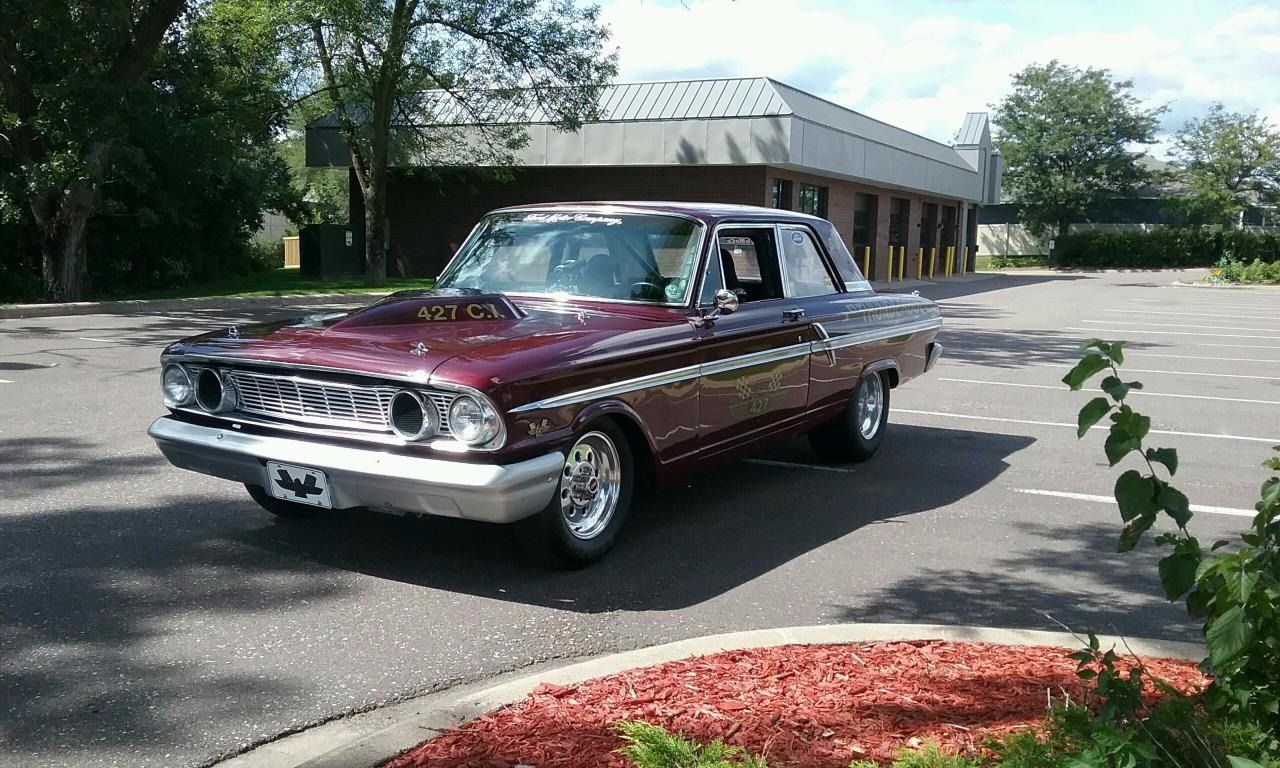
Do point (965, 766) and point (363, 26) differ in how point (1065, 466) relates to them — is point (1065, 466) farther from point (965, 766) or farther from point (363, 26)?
point (363, 26)

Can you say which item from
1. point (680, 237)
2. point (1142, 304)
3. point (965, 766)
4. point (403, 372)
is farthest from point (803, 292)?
point (1142, 304)

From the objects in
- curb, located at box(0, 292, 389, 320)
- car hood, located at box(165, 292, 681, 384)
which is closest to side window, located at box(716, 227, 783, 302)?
car hood, located at box(165, 292, 681, 384)

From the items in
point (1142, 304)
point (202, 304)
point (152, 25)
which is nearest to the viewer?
point (152, 25)

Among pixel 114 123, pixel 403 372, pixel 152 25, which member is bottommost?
pixel 403 372

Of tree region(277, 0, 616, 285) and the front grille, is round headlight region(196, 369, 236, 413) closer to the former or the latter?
the front grille

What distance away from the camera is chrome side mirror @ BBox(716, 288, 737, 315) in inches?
236

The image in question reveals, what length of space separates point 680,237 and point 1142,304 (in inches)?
1070

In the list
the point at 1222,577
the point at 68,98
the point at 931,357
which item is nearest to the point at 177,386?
the point at 1222,577

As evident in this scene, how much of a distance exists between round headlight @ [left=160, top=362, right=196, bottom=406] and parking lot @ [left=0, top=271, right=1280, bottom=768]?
706 millimetres

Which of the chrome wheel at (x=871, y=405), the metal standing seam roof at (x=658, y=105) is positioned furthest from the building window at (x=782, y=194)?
the chrome wheel at (x=871, y=405)

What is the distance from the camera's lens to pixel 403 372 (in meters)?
4.71

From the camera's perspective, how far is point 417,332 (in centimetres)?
533

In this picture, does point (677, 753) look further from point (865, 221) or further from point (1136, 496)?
point (865, 221)

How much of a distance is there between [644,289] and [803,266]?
5.56 ft
